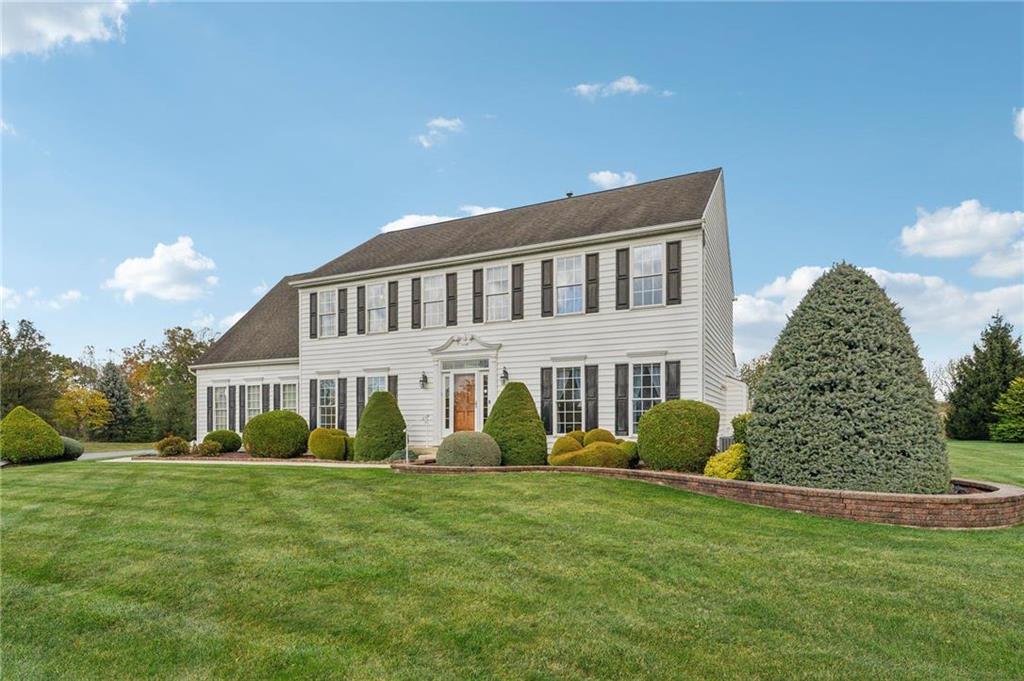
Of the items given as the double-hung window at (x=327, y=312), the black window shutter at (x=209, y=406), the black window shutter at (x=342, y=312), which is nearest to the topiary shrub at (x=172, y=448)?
the black window shutter at (x=209, y=406)

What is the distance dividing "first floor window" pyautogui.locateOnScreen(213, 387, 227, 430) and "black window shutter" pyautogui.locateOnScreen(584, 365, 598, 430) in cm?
1553

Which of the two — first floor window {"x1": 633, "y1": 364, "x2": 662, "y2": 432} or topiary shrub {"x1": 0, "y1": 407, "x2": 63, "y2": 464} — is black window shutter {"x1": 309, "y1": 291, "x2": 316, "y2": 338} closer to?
topiary shrub {"x1": 0, "y1": 407, "x2": 63, "y2": 464}

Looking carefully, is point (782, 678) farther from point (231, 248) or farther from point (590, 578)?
point (231, 248)

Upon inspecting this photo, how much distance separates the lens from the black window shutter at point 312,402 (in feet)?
68.7

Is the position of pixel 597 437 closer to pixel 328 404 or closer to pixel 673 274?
pixel 673 274

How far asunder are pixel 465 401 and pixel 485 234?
561cm

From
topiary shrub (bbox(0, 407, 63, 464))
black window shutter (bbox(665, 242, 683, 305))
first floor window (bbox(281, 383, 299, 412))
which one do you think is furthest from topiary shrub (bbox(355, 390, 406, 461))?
topiary shrub (bbox(0, 407, 63, 464))

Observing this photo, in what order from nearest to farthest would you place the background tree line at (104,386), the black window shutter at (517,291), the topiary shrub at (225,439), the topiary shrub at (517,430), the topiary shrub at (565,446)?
the topiary shrub at (517,430) → the topiary shrub at (565,446) → the black window shutter at (517,291) → the topiary shrub at (225,439) → the background tree line at (104,386)

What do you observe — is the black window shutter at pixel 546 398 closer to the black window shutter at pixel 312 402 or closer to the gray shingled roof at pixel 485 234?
the gray shingled roof at pixel 485 234

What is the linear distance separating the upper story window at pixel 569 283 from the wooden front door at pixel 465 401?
3.67 metres

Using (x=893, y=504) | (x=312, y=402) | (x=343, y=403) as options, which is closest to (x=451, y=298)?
(x=343, y=403)

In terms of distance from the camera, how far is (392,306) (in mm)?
19719

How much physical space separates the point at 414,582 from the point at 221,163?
16.2 m

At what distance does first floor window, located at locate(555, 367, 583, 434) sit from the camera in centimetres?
1616
